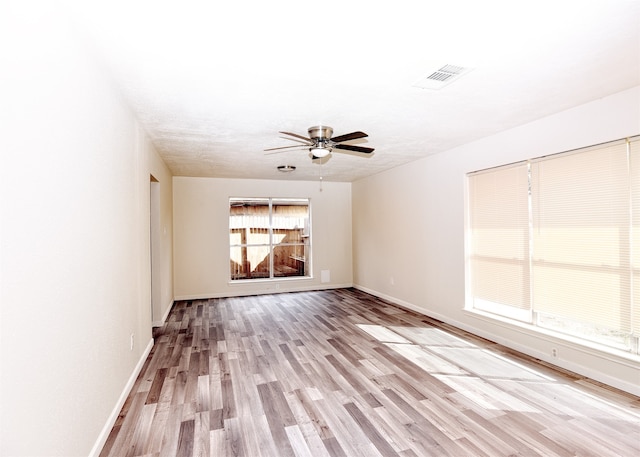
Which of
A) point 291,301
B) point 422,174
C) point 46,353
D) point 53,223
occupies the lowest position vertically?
point 291,301

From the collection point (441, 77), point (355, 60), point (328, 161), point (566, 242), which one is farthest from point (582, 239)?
point (328, 161)

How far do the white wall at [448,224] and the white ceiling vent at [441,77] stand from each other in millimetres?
1553

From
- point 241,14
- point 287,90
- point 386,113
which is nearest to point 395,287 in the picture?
point 386,113

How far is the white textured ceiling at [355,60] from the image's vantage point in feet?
5.52

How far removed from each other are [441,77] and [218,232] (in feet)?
17.9

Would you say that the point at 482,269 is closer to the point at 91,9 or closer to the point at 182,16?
the point at 182,16

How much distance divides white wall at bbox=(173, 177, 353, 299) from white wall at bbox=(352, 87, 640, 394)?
0.76 meters

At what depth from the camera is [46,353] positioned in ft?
4.61

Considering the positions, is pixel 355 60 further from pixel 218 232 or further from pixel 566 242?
Answer: pixel 218 232

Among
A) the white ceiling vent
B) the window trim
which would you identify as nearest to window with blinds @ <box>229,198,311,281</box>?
the window trim

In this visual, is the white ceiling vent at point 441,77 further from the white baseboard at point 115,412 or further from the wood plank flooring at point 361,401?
the white baseboard at point 115,412

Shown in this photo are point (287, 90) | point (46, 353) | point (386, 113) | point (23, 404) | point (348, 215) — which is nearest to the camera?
point (23, 404)

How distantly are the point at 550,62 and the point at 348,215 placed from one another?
5647 mm

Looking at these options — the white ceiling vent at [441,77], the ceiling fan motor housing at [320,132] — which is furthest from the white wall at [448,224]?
the ceiling fan motor housing at [320,132]
